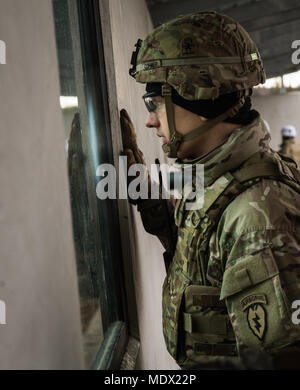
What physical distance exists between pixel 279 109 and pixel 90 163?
1089 cm

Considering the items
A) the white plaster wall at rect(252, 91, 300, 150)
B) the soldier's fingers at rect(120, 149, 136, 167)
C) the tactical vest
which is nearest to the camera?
the tactical vest

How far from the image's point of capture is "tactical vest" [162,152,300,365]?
5.06ft

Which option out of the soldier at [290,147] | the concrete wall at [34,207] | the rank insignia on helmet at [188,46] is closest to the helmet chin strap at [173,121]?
the rank insignia on helmet at [188,46]

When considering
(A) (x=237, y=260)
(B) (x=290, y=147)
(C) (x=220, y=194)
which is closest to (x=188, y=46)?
(C) (x=220, y=194)

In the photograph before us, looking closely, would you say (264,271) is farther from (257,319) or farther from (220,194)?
(220,194)

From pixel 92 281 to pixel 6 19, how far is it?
0.91 metres

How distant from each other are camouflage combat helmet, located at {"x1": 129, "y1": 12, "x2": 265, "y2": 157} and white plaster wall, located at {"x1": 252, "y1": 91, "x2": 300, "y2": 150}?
1047cm

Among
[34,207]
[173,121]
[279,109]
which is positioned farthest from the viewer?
[279,109]

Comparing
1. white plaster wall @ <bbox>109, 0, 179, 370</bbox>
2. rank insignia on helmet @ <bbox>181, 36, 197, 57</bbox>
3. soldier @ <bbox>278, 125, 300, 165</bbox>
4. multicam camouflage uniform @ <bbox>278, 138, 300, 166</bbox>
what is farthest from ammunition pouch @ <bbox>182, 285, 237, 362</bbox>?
multicam camouflage uniform @ <bbox>278, 138, 300, 166</bbox>

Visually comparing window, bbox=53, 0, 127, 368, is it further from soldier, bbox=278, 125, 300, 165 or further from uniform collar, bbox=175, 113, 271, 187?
soldier, bbox=278, 125, 300, 165

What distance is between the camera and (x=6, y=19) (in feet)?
2.86

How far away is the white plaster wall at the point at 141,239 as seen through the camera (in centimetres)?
210

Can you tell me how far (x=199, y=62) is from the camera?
1633 mm

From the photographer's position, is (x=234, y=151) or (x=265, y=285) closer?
(x=265, y=285)
